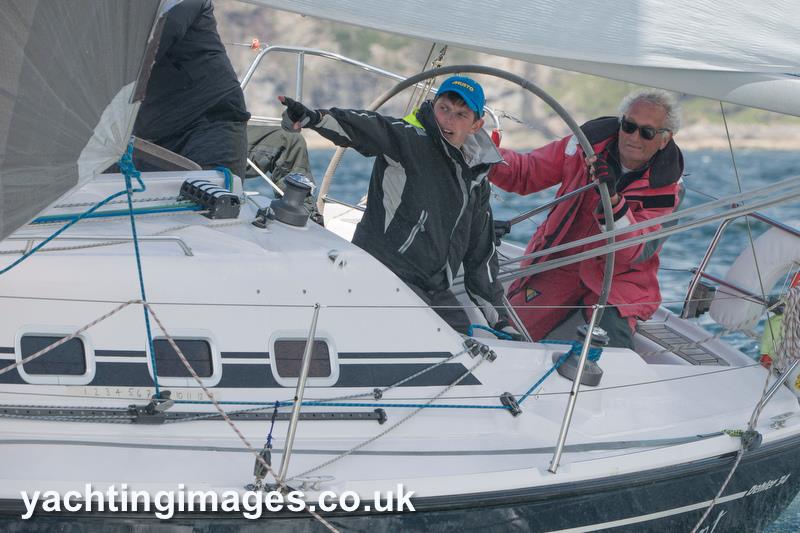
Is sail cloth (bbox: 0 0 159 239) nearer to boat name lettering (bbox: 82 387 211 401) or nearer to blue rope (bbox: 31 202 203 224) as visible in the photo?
blue rope (bbox: 31 202 203 224)

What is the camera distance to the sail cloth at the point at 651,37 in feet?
10.5

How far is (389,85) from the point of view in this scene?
182 feet

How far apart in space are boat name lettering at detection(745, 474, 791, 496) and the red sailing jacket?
0.83 m

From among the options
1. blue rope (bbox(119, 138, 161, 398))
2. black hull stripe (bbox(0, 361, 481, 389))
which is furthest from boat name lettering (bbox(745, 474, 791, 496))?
blue rope (bbox(119, 138, 161, 398))

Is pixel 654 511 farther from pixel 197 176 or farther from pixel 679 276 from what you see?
pixel 679 276

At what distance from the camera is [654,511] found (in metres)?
3.53

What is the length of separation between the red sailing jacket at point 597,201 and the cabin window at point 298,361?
1421 mm

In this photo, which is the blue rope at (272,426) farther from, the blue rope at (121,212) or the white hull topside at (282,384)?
the blue rope at (121,212)

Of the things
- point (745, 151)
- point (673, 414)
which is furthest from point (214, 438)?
point (745, 151)

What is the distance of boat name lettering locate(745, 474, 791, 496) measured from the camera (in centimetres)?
391

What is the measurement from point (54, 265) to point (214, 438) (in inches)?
28.6

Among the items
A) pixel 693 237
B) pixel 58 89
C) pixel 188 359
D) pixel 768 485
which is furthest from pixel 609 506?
pixel 693 237

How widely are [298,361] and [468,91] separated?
1155mm

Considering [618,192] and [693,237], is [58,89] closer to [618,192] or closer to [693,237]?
[618,192]
